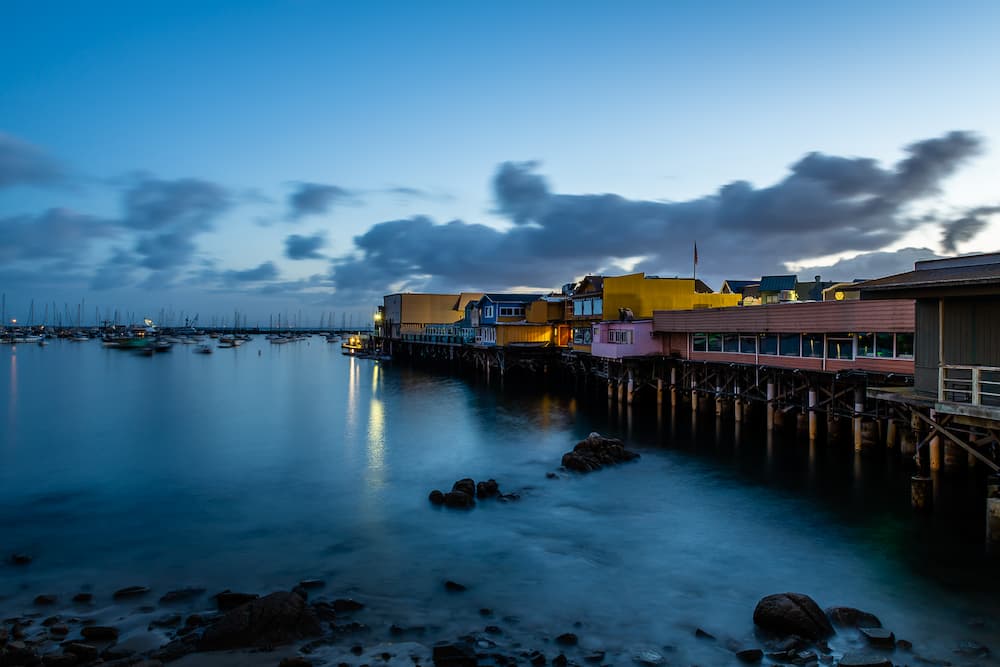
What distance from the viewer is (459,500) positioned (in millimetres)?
21328

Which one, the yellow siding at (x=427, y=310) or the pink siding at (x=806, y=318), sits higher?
the yellow siding at (x=427, y=310)

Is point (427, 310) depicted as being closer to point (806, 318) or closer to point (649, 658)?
point (806, 318)

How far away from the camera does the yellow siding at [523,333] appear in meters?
68.8

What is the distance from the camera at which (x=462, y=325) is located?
85.2 m

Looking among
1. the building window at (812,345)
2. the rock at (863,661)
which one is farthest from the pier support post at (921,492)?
the building window at (812,345)

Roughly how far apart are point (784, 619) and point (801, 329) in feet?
66.7

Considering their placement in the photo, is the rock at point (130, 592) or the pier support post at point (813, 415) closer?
the rock at point (130, 592)

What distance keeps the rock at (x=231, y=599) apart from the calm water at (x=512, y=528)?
93 cm

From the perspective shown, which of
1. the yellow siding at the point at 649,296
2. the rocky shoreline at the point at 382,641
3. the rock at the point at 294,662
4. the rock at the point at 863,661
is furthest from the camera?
the yellow siding at the point at 649,296

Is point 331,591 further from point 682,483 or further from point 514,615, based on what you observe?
point 682,483

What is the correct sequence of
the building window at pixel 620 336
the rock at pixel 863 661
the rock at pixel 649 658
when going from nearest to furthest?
the rock at pixel 863 661 < the rock at pixel 649 658 < the building window at pixel 620 336

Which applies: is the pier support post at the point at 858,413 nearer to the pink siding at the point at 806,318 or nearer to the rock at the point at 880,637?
the pink siding at the point at 806,318

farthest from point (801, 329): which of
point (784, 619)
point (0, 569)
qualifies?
point (0, 569)

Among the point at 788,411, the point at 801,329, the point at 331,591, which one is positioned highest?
the point at 801,329
